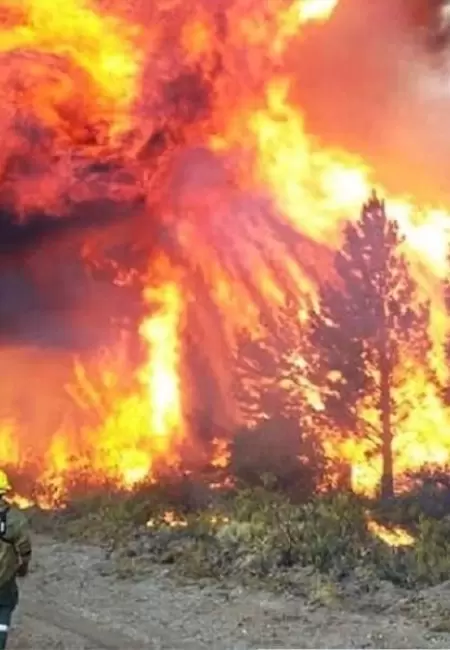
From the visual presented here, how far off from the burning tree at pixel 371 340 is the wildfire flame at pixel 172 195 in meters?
1.48

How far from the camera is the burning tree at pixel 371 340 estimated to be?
20500 millimetres

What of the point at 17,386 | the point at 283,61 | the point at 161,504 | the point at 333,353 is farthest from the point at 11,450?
the point at 283,61

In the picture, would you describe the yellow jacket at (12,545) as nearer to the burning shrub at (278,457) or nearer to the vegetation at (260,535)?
the vegetation at (260,535)

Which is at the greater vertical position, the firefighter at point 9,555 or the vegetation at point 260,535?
the vegetation at point 260,535

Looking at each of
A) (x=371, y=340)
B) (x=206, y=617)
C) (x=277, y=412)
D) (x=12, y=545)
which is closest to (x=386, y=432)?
(x=371, y=340)

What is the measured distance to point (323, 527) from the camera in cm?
1527

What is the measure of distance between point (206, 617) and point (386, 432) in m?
9.60

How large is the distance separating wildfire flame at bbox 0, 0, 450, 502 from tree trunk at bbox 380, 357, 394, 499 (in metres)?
1.36

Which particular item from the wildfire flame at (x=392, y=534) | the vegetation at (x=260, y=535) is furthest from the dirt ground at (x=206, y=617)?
the wildfire flame at (x=392, y=534)

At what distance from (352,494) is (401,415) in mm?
2344

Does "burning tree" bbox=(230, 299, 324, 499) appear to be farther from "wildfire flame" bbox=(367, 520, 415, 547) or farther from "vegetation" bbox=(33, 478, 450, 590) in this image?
"wildfire flame" bbox=(367, 520, 415, 547)

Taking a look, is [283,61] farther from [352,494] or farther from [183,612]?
[183,612]

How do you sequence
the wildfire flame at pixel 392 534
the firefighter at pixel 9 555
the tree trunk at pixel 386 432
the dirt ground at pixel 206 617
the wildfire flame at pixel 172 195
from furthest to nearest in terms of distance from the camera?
the wildfire flame at pixel 172 195
the tree trunk at pixel 386 432
the wildfire flame at pixel 392 534
the dirt ground at pixel 206 617
the firefighter at pixel 9 555

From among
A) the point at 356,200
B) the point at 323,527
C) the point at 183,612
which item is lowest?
the point at 183,612
